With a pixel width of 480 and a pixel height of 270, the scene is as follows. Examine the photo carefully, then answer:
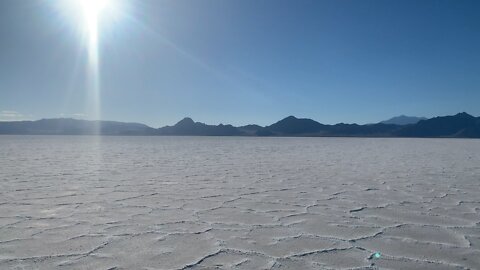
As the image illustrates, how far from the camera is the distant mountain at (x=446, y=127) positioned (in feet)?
232

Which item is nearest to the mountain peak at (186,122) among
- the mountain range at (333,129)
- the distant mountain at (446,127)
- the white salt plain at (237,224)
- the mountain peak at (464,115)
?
the mountain range at (333,129)

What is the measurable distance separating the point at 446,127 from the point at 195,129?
51.6 m

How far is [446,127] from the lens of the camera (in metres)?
75.0

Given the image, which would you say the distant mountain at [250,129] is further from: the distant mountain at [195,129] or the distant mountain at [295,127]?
the distant mountain at [295,127]

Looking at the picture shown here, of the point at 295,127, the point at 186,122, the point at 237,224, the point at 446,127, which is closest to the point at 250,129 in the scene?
the point at 295,127

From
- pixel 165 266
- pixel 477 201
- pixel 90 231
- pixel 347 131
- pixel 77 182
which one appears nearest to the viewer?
pixel 165 266

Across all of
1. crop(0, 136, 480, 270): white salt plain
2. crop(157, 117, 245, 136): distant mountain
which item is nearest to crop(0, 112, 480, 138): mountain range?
crop(157, 117, 245, 136): distant mountain

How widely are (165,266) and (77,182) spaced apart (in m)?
3.59

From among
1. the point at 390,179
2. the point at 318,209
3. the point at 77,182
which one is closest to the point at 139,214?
the point at 318,209

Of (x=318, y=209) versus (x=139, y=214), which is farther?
(x=318, y=209)

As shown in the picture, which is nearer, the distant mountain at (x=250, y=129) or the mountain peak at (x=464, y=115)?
the distant mountain at (x=250, y=129)

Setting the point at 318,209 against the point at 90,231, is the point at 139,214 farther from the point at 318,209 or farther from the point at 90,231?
the point at 318,209

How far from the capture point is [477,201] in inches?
Result: 150

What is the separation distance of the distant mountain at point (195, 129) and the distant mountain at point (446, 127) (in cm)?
3298
